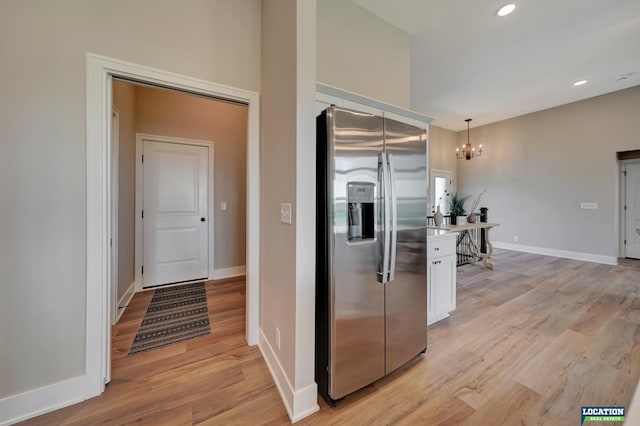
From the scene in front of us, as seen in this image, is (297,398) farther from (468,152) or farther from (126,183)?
(468,152)

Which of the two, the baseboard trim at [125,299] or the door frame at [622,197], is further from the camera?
the door frame at [622,197]

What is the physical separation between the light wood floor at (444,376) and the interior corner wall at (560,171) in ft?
9.69

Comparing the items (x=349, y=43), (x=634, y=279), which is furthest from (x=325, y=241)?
(x=634, y=279)

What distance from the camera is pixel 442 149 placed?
6969 mm

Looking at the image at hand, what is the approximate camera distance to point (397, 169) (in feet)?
5.32

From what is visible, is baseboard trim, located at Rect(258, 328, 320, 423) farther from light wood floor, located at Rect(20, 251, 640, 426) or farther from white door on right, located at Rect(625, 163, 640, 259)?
white door on right, located at Rect(625, 163, 640, 259)

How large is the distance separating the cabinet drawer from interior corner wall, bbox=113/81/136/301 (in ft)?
11.0

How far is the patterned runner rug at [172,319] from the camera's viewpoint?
212 cm

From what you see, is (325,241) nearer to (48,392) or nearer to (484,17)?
(48,392)

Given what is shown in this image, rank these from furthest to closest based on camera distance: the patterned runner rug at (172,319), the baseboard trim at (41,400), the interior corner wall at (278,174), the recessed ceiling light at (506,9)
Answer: the recessed ceiling light at (506,9) → the patterned runner rug at (172,319) → the interior corner wall at (278,174) → the baseboard trim at (41,400)

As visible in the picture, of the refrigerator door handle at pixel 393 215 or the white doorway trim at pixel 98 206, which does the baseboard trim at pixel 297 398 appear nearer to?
the refrigerator door handle at pixel 393 215

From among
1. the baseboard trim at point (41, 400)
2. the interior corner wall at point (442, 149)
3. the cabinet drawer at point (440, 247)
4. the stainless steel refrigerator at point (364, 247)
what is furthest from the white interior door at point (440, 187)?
the baseboard trim at point (41, 400)

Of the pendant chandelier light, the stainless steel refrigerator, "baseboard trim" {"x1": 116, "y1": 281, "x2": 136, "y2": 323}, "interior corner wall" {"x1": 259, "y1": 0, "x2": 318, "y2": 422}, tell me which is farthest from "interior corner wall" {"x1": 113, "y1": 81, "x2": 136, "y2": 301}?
the pendant chandelier light

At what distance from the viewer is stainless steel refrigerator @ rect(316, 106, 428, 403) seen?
4.59ft
